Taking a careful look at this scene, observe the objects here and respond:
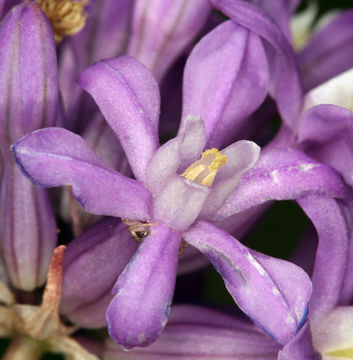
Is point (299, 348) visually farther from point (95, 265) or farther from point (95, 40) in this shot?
point (95, 40)

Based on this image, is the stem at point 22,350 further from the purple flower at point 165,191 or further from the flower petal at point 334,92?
the flower petal at point 334,92

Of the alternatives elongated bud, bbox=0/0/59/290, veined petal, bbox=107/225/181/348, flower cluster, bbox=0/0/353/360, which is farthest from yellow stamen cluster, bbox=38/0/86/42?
veined petal, bbox=107/225/181/348

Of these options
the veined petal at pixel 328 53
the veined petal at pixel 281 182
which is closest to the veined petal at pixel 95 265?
the veined petal at pixel 281 182

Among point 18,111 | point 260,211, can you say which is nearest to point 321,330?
point 260,211

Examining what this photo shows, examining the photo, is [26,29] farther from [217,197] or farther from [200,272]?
[200,272]

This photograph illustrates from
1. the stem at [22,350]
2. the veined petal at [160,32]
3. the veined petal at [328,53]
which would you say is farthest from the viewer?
the veined petal at [328,53]

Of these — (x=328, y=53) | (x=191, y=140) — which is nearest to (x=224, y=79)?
(x=191, y=140)

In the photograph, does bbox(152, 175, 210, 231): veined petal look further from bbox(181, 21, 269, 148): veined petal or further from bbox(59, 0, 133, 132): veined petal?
bbox(59, 0, 133, 132): veined petal
